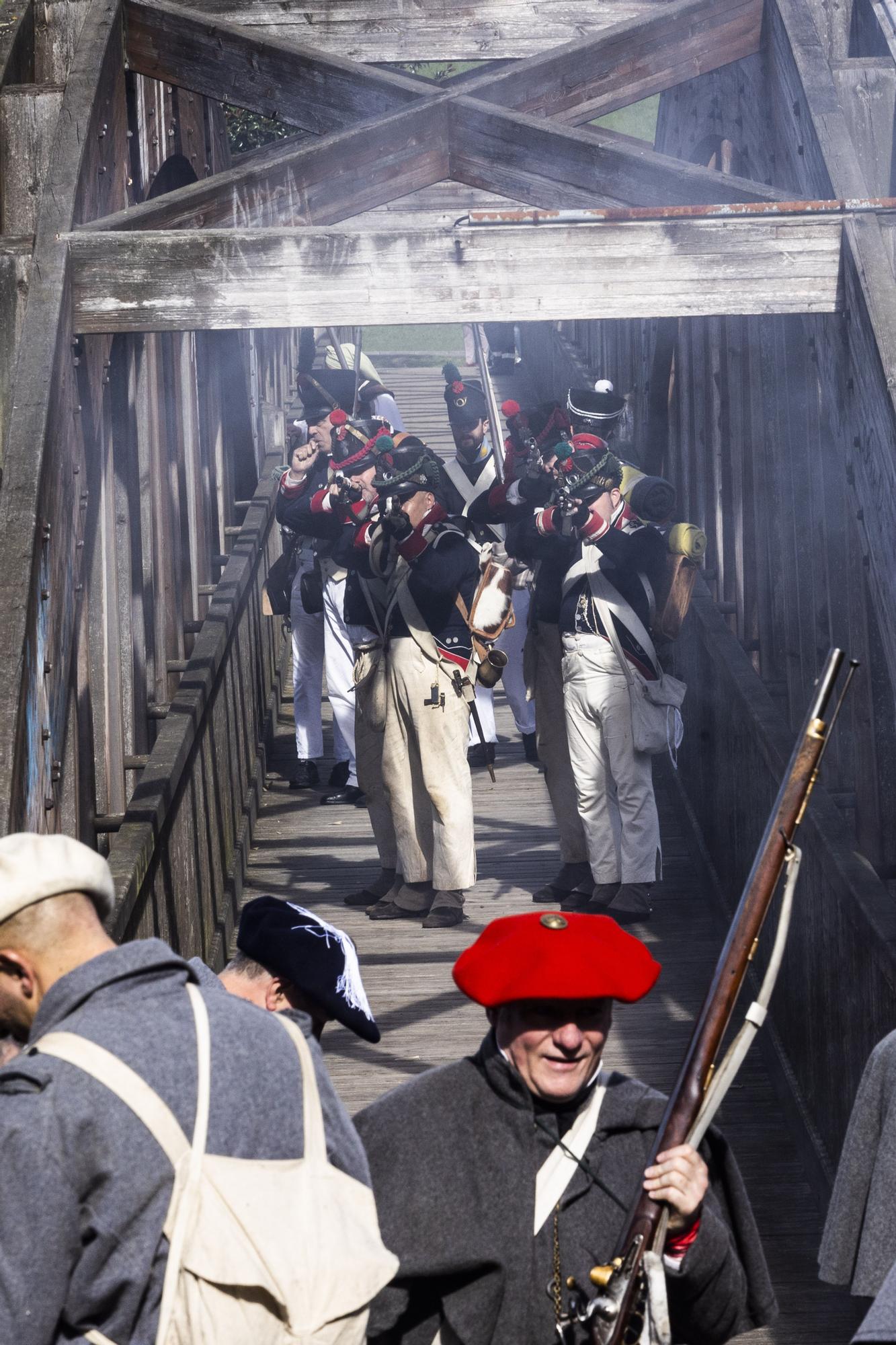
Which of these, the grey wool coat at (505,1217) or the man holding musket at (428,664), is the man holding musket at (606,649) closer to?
the man holding musket at (428,664)

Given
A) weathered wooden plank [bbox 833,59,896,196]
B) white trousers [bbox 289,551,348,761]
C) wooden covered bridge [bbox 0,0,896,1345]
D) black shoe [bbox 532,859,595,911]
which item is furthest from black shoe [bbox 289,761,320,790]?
weathered wooden plank [bbox 833,59,896,196]

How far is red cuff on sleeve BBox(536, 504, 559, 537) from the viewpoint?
7.54m

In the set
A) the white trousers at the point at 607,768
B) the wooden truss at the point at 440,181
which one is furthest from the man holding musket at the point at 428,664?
the wooden truss at the point at 440,181

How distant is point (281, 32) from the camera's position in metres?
7.16

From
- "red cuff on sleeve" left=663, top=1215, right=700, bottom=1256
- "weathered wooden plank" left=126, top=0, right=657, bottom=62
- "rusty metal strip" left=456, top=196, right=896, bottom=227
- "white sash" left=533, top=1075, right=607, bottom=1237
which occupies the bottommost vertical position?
"red cuff on sleeve" left=663, top=1215, right=700, bottom=1256

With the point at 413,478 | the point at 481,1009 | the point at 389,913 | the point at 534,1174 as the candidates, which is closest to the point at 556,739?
the point at 389,913

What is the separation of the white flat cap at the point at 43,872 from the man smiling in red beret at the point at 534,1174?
2.31 feet

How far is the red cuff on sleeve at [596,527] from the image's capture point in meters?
7.37

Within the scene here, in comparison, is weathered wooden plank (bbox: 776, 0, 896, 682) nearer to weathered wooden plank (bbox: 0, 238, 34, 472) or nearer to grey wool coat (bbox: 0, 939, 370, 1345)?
weathered wooden plank (bbox: 0, 238, 34, 472)

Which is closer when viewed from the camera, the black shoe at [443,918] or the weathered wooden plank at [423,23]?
the weathered wooden plank at [423,23]

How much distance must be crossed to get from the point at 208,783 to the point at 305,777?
8.39ft

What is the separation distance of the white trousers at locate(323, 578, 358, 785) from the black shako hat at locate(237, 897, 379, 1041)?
676 centimetres

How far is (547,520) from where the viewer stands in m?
7.55

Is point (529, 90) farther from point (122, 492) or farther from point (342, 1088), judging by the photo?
point (342, 1088)
